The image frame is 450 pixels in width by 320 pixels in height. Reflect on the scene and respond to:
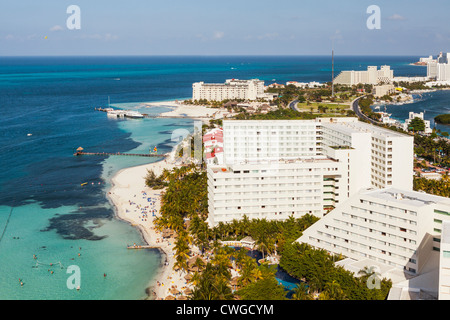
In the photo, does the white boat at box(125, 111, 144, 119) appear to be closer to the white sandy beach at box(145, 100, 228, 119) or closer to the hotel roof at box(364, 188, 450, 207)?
the white sandy beach at box(145, 100, 228, 119)

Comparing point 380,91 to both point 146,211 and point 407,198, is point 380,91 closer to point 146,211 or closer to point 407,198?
point 146,211

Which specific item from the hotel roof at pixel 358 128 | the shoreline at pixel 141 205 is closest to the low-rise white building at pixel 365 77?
the shoreline at pixel 141 205

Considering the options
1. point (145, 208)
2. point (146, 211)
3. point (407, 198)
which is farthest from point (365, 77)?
point (407, 198)

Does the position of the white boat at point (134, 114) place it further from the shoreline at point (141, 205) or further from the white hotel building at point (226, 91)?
the shoreline at point (141, 205)
